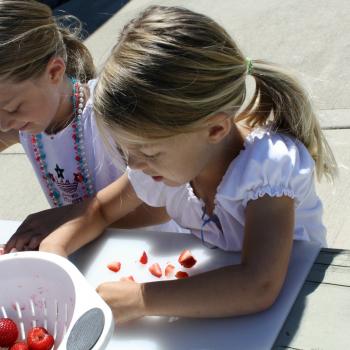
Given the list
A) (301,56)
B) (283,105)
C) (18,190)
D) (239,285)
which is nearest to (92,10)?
(301,56)

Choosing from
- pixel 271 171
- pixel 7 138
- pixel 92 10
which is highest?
pixel 271 171

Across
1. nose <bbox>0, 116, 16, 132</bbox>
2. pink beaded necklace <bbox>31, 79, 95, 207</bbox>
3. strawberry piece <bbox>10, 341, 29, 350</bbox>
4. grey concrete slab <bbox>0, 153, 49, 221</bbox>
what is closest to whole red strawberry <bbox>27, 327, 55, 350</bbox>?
strawberry piece <bbox>10, 341, 29, 350</bbox>

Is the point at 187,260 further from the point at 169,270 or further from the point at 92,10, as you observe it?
the point at 92,10

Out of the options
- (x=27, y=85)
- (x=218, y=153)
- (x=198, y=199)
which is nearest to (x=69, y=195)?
(x=27, y=85)

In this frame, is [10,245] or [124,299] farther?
[10,245]

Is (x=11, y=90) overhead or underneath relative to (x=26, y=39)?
underneath

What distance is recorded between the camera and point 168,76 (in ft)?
4.24

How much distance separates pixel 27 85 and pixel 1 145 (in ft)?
1.60

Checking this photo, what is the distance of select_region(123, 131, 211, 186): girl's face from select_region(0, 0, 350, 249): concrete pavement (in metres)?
1.32

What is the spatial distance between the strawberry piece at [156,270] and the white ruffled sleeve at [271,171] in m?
0.22

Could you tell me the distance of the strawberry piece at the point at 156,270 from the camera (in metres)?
1.48

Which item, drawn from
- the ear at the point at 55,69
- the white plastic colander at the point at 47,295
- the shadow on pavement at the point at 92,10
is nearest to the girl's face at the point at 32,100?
the ear at the point at 55,69

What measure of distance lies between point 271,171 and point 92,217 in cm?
51

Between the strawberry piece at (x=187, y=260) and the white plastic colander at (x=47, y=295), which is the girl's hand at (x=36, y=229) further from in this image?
the strawberry piece at (x=187, y=260)
